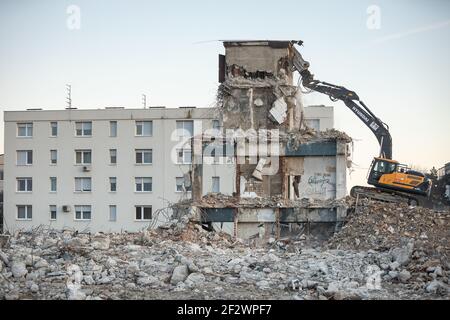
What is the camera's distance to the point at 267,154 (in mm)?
17109

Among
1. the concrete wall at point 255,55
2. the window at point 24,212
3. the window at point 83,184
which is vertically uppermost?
the concrete wall at point 255,55

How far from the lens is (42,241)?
12523mm

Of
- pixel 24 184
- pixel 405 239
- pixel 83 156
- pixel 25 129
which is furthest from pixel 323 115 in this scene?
pixel 405 239

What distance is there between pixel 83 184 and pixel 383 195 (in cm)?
2059

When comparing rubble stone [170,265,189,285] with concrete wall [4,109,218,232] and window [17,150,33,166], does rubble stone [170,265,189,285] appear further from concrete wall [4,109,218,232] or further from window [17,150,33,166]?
window [17,150,33,166]

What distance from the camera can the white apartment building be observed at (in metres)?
35.3

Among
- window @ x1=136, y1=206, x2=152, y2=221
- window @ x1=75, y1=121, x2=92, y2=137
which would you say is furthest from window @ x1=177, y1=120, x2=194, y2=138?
window @ x1=75, y1=121, x2=92, y2=137

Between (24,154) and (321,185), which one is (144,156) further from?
(321,185)

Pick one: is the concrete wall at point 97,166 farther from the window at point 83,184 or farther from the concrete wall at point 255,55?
the concrete wall at point 255,55

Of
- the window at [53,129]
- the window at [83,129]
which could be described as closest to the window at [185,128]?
the window at [83,129]

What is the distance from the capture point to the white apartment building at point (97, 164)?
35.3 m

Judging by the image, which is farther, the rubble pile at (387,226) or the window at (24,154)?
the window at (24,154)

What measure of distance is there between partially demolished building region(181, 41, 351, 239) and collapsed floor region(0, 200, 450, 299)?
8.68ft

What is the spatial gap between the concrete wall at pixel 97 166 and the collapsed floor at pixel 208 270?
22088mm
